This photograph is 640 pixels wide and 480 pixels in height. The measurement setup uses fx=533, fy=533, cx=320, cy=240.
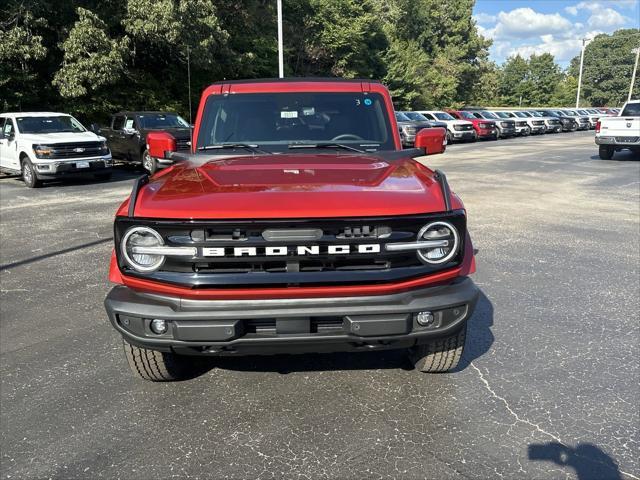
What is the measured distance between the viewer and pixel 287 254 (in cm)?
262

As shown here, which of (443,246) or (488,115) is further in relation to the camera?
(488,115)

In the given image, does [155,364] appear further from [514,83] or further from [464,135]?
[514,83]

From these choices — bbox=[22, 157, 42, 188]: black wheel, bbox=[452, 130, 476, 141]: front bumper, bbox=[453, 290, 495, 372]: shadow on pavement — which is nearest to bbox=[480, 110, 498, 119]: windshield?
bbox=[452, 130, 476, 141]: front bumper

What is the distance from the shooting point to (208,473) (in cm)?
263

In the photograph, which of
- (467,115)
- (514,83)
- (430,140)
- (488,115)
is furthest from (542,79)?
(430,140)

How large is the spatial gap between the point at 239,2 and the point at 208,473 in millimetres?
26473

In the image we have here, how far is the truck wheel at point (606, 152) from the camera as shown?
1758cm

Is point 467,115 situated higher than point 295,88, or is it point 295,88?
point 467,115

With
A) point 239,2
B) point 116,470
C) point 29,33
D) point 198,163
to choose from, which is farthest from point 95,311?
point 239,2

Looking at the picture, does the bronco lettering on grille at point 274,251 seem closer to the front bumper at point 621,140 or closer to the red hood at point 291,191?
the red hood at point 291,191

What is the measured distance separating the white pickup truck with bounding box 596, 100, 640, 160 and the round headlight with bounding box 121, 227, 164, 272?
56.2 feet

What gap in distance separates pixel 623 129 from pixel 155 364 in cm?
1735

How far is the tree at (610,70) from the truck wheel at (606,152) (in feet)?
265

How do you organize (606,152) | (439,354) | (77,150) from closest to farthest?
(439,354), (77,150), (606,152)
